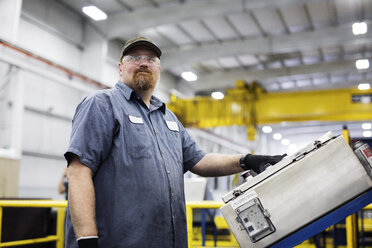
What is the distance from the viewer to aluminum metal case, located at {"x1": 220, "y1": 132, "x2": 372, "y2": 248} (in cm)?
157

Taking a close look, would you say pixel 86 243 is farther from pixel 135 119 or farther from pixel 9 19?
pixel 9 19

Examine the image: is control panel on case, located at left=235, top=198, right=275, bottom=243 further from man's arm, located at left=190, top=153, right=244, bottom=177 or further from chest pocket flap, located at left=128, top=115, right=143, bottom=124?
chest pocket flap, located at left=128, top=115, right=143, bottom=124

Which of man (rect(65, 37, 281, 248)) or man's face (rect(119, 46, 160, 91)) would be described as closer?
man (rect(65, 37, 281, 248))

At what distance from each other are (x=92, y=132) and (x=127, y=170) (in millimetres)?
234

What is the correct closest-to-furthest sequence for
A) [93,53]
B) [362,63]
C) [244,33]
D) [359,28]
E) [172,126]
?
[172,126] < [359,28] < [93,53] < [244,33] < [362,63]

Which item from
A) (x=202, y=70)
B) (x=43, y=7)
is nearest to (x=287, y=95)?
(x=202, y=70)

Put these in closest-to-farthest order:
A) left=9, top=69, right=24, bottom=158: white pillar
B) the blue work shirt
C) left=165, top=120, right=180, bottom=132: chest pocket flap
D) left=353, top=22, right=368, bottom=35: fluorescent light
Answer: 1. the blue work shirt
2. left=165, top=120, right=180, bottom=132: chest pocket flap
3. left=9, top=69, right=24, bottom=158: white pillar
4. left=353, top=22, right=368, bottom=35: fluorescent light

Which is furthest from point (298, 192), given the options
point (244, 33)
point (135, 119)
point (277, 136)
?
point (277, 136)

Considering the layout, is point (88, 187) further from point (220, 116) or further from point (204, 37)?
point (204, 37)

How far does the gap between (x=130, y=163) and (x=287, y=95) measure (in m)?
9.14

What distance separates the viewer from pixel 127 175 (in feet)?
6.08

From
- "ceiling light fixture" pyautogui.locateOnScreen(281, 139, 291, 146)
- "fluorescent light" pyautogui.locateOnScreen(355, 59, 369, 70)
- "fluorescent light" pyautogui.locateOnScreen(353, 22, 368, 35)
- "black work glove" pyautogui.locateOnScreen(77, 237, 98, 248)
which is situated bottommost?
"black work glove" pyautogui.locateOnScreen(77, 237, 98, 248)

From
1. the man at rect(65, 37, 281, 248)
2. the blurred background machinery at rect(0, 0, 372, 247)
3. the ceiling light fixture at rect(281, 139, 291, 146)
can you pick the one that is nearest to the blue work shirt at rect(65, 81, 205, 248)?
the man at rect(65, 37, 281, 248)

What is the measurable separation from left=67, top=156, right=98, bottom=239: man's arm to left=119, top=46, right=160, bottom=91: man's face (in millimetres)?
537
